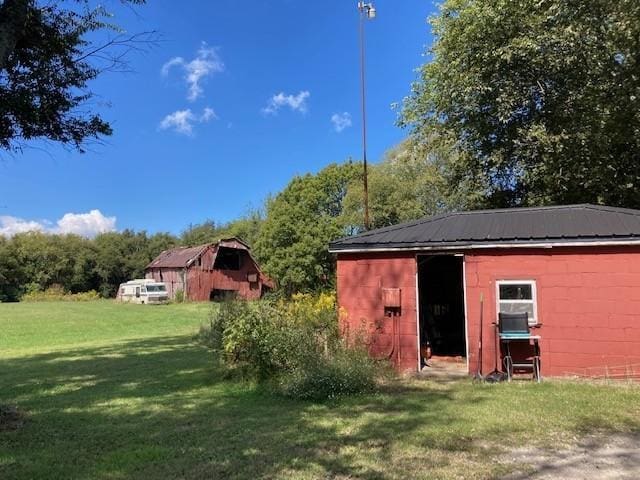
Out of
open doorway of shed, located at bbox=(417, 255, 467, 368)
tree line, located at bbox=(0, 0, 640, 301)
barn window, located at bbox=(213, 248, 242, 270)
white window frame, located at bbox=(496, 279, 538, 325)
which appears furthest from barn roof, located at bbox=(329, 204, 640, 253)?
barn window, located at bbox=(213, 248, 242, 270)

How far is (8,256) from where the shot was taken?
5622 cm

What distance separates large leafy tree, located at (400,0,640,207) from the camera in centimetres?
1535

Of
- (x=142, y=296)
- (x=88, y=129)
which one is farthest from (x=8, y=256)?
(x=88, y=129)

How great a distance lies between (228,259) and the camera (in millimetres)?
50281

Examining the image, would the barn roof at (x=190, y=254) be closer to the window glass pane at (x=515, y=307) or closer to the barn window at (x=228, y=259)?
Answer: the barn window at (x=228, y=259)

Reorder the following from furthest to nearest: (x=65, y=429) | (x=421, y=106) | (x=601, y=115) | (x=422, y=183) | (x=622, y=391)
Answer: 1. (x=422, y=183)
2. (x=421, y=106)
3. (x=601, y=115)
4. (x=622, y=391)
5. (x=65, y=429)

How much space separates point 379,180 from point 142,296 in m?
24.7

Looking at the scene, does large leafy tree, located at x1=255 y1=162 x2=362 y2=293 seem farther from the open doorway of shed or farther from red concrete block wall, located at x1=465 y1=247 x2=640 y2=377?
red concrete block wall, located at x1=465 y1=247 x2=640 y2=377

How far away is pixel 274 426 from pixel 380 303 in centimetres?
518

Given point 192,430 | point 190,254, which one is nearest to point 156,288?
point 190,254

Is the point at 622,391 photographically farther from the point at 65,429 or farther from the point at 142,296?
the point at 142,296

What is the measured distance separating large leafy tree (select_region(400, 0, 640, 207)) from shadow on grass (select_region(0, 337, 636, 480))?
11.1m

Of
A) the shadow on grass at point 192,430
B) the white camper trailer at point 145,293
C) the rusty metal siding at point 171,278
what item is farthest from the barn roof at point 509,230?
the rusty metal siding at point 171,278

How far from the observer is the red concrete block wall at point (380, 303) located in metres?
10.9
